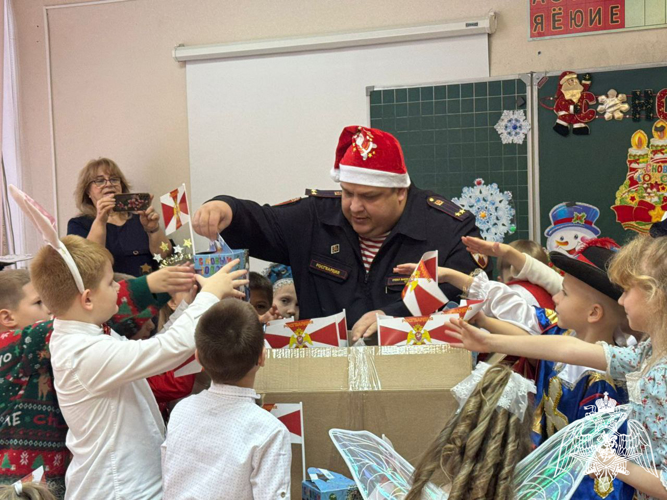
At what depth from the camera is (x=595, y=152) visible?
414 cm

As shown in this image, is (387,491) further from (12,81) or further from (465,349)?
(12,81)

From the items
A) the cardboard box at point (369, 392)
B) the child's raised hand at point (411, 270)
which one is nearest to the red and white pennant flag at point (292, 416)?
the cardboard box at point (369, 392)

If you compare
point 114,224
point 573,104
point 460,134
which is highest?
point 573,104

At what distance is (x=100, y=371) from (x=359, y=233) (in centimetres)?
114

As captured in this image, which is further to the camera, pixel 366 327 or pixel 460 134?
pixel 460 134

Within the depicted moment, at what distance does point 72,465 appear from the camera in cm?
171

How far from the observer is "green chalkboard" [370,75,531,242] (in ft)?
13.9

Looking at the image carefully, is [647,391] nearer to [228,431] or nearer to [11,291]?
[228,431]

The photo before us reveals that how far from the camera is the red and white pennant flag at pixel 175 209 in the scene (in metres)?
2.02

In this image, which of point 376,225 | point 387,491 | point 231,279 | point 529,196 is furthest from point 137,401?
point 529,196

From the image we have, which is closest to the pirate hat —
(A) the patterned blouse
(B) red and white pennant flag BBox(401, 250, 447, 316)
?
(A) the patterned blouse

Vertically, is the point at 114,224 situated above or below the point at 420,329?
above

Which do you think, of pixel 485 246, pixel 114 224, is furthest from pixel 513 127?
pixel 114 224

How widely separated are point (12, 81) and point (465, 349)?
4511mm
